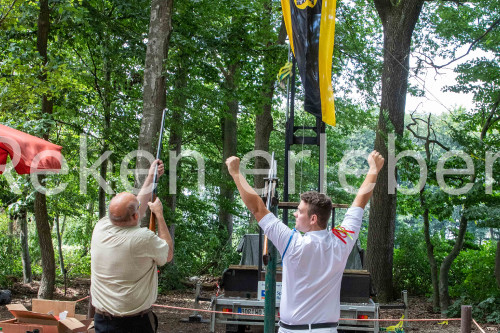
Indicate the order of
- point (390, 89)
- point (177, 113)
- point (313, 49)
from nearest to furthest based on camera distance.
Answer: point (313, 49) < point (390, 89) < point (177, 113)

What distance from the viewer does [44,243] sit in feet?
40.2

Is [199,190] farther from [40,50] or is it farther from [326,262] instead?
[326,262]

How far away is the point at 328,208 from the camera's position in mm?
3734

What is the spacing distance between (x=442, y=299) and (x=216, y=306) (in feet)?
24.1

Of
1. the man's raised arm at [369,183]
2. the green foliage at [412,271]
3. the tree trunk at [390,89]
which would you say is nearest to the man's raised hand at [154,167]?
the man's raised arm at [369,183]

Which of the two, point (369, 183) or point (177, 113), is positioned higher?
point (177, 113)

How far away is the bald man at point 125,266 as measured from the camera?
425 cm

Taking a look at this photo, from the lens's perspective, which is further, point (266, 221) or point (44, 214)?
point (44, 214)

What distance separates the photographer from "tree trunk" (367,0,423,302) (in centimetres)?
1504

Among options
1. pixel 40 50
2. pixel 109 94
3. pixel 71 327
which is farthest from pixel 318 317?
pixel 109 94

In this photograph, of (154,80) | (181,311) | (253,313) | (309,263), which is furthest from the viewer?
(181,311)

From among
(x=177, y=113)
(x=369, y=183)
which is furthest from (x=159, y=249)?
(x=177, y=113)

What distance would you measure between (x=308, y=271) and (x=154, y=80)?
8518mm

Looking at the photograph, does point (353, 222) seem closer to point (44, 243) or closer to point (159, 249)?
point (159, 249)
